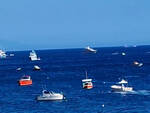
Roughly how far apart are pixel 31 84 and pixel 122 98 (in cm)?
4608

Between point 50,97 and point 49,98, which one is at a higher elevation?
point 50,97

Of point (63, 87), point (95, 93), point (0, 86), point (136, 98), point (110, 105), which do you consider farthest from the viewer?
point (0, 86)

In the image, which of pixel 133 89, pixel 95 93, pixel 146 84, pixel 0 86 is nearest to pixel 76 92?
pixel 95 93

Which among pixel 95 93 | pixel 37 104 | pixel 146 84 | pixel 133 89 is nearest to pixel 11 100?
pixel 37 104

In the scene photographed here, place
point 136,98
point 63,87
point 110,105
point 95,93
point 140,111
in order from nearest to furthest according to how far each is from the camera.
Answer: point 140,111, point 110,105, point 136,98, point 95,93, point 63,87

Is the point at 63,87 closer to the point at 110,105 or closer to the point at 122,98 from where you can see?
the point at 122,98

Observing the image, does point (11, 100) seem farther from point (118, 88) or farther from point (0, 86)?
point (0, 86)

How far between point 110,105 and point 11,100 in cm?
2412

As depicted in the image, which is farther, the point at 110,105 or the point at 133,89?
the point at 133,89

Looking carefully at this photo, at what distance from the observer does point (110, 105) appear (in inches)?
4286

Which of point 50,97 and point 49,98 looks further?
point 49,98

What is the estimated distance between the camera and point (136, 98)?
118312mm

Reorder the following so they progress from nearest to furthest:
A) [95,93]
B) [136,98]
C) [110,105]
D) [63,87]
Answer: [110,105], [136,98], [95,93], [63,87]

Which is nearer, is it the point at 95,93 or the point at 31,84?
the point at 95,93
